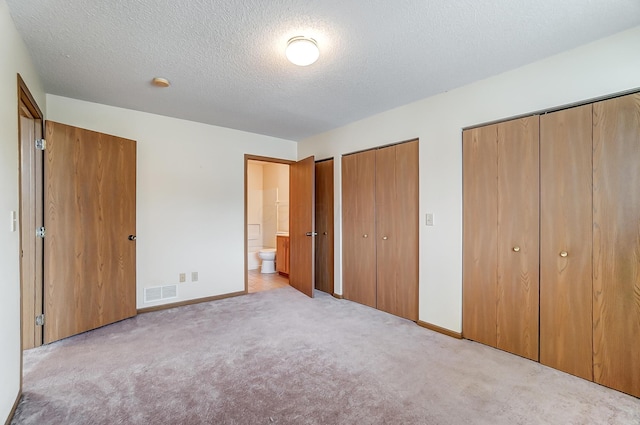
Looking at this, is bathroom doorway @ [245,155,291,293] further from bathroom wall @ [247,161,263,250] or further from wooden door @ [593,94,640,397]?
wooden door @ [593,94,640,397]

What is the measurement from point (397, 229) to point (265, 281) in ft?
8.77

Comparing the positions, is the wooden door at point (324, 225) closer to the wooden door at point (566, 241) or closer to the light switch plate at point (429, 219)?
the light switch plate at point (429, 219)

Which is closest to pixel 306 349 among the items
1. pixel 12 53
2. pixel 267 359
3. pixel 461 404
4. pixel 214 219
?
pixel 267 359

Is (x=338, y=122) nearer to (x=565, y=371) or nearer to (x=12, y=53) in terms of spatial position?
(x=12, y=53)

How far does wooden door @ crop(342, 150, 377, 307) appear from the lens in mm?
3668

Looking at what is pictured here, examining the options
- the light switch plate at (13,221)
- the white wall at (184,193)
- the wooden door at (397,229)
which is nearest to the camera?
the light switch plate at (13,221)

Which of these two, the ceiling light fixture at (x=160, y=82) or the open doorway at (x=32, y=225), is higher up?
the ceiling light fixture at (x=160, y=82)

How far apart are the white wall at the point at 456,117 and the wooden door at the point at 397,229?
122mm

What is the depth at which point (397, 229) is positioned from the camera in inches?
133

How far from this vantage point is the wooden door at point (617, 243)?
75.1 inches

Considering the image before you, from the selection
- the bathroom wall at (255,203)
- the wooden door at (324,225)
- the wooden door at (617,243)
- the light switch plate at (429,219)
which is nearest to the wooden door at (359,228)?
the wooden door at (324,225)

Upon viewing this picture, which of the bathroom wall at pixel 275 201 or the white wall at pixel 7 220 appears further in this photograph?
the bathroom wall at pixel 275 201

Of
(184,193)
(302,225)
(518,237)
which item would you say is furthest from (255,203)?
(518,237)

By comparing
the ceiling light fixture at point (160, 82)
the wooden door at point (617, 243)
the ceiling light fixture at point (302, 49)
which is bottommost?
the wooden door at point (617, 243)
